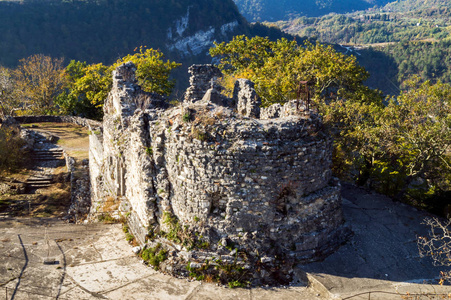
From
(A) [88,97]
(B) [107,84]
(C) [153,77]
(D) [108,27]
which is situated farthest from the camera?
(D) [108,27]

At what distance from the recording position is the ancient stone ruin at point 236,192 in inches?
355

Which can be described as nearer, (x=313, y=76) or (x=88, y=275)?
(x=88, y=275)

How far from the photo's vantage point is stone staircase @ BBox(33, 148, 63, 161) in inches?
941

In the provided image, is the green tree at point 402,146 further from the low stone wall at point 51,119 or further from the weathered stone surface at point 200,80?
the low stone wall at point 51,119

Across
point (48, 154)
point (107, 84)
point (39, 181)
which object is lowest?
point (39, 181)

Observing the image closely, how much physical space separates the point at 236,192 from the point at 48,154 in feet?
65.4

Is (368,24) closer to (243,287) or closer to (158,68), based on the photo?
(158,68)

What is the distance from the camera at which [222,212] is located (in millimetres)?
9531

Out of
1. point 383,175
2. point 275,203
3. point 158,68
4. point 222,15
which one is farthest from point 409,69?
point 275,203

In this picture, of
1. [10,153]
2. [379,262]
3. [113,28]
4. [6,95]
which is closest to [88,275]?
[379,262]

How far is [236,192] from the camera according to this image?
9164 millimetres

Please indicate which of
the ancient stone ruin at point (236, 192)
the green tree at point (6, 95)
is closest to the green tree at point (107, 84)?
the green tree at point (6, 95)

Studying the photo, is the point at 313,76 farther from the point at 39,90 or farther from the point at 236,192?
the point at 39,90

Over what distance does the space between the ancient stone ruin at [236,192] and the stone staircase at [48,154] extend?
16.5 metres
